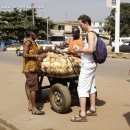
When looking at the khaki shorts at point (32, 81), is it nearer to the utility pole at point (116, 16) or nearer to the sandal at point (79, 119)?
the sandal at point (79, 119)

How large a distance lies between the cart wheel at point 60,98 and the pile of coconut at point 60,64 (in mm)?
311

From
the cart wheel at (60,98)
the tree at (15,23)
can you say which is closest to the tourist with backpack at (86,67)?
the cart wheel at (60,98)

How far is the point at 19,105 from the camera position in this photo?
9195 mm

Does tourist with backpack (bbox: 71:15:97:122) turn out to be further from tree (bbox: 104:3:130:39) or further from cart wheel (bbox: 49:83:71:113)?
tree (bbox: 104:3:130:39)

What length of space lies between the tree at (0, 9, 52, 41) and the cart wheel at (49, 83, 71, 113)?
57398 millimetres

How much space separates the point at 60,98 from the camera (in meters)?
8.10

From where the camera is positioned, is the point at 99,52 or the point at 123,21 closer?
the point at 99,52

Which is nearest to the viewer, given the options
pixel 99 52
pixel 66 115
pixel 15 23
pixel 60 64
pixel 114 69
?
pixel 99 52

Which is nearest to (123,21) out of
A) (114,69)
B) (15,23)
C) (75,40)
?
(15,23)

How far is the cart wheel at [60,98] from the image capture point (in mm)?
7930

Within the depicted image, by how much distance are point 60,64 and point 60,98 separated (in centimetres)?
68

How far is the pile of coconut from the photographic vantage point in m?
8.00

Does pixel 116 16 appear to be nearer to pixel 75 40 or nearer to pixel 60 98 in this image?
pixel 75 40

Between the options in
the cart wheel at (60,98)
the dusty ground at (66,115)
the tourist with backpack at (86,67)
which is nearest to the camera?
the dusty ground at (66,115)
